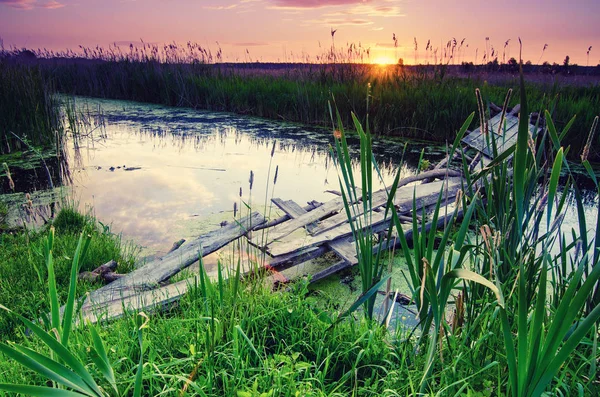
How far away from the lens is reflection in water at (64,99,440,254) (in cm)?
400

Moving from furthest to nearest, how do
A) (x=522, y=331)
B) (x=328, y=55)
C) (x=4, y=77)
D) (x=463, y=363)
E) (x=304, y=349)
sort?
(x=328, y=55) → (x=4, y=77) → (x=304, y=349) → (x=463, y=363) → (x=522, y=331)

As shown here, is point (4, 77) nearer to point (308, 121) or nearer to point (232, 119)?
point (232, 119)

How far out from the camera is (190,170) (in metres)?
5.50

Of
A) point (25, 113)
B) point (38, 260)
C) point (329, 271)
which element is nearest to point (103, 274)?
point (38, 260)

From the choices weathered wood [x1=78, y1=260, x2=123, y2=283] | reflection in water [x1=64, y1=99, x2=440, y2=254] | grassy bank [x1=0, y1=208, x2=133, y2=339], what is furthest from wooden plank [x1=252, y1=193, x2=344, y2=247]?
grassy bank [x1=0, y1=208, x2=133, y2=339]

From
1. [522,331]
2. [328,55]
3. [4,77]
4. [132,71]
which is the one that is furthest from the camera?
[132,71]

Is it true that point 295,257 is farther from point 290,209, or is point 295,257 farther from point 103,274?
point 103,274

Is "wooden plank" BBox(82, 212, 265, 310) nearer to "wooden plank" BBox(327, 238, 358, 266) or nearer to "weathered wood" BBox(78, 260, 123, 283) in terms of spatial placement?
"weathered wood" BBox(78, 260, 123, 283)

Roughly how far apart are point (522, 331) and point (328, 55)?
34.6 ft

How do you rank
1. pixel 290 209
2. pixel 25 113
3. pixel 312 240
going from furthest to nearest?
1. pixel 25 113
2. pixel 290 209
3. pixel 312 240

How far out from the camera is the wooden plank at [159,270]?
240 cm

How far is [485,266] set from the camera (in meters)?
1.68

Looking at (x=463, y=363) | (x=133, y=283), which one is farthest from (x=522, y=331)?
(x=133, y=283)

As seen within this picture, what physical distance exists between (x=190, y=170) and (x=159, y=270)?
9.89ft
